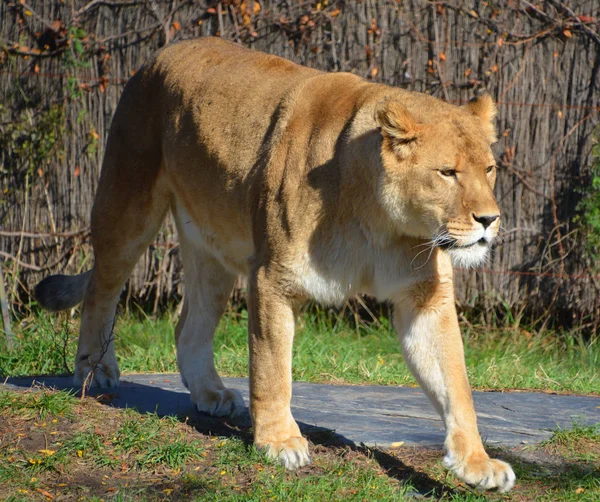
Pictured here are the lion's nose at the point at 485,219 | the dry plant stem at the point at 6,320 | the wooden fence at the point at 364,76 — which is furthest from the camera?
the wooden fence at the point at 364,76

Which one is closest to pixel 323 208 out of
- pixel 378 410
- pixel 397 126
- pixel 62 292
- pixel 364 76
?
pixel 397 126

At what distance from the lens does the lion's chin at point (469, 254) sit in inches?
124

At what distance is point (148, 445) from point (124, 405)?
575mm

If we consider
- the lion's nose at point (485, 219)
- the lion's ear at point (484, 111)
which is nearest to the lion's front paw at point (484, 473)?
the lion's nose at point (485, 219)

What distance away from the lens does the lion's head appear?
10.2 feet

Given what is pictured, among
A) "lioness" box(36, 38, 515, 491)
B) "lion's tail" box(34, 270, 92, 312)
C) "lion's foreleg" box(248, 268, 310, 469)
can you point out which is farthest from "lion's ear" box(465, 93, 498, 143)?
"lion's tail" box(34, 270, 92, 312)

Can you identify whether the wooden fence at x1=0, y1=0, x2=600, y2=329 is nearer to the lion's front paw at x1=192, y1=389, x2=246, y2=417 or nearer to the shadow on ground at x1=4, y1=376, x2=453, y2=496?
the shadow on ground at x1=4, y1=376, x2=453, y2=496

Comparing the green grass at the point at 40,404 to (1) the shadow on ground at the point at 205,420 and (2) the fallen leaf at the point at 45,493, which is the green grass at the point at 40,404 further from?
(2) the fallen leaf at the point at 45,493

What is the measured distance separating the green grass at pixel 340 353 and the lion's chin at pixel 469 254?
199 cm

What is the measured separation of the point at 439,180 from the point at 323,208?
0.49m

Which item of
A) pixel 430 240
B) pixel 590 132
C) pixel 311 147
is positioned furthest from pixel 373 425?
pixel 590 132

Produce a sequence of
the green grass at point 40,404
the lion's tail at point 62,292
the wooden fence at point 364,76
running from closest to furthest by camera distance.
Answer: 1. the green grass at point 40,404
2. the lion's tail at point 62,292
3. the wooden fence at point 364,76

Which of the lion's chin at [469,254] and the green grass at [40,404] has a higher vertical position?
the lion's chin at [469,254]

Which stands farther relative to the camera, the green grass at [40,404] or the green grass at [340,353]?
the green grass at [340,353]
